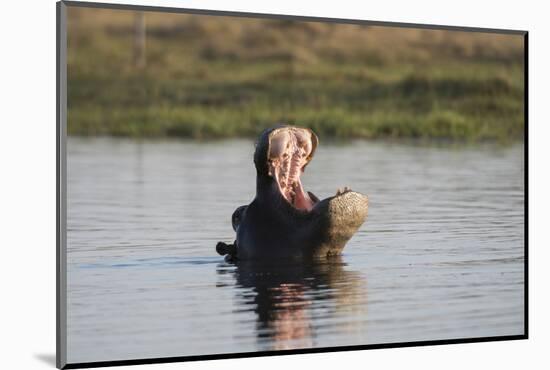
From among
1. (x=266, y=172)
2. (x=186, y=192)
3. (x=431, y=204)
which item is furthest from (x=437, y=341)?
(x=186, y=192)

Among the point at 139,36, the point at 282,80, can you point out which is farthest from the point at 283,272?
the point at 282,80

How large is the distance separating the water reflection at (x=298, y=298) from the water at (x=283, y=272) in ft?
0.04

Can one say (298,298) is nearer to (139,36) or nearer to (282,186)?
(282,186)

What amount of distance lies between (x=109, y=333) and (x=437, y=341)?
2.19m

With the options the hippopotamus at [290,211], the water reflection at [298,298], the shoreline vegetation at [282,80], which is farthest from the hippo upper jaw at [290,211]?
the shoreline vegetation at [282,80]

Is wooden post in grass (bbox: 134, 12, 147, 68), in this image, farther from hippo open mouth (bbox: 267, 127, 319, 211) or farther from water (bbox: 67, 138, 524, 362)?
hippo open mouth (bbox: 267, 127, 319, 211)

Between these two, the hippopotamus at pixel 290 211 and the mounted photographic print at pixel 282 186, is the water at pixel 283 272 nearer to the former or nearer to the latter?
the mounted photographic print at pixel 282 186

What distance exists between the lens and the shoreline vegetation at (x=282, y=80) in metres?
15.3

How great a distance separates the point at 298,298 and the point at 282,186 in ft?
3.61

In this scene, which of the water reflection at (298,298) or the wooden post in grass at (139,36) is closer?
the water reflection at (298,298)

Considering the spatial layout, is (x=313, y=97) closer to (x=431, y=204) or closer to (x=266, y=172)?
(x=431, y=204)

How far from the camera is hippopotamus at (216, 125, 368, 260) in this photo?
10633mm

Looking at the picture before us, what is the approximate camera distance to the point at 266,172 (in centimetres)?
1074

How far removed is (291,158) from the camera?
10.8 metres
